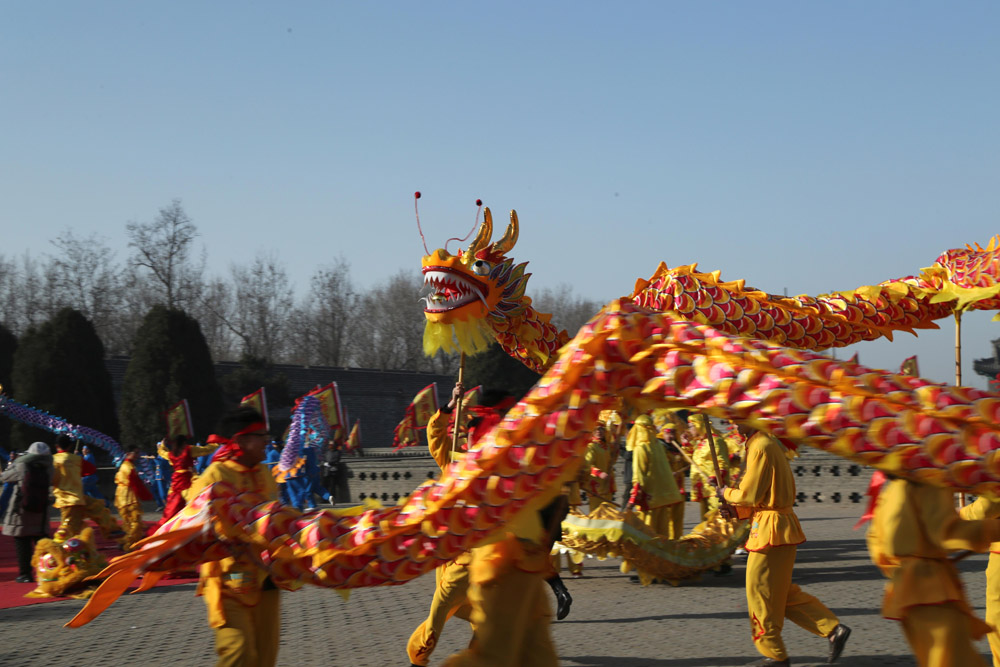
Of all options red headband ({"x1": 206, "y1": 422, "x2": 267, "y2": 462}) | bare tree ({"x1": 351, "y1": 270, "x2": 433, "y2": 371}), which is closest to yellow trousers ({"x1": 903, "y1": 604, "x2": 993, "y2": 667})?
red headband ({"x1": 206, "y1": 422, "x2": 267, "y2": 462})

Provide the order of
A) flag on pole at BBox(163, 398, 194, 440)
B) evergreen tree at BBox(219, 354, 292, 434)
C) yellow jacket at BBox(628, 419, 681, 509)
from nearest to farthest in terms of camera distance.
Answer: yellow jacket at BBox(628, 419, 681, 509) < flag on pole at BBox(163, 398, 194, 440) < evergreen tree at BBox(219, 354, 292, 434)

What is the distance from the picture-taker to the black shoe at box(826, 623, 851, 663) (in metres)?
6.23

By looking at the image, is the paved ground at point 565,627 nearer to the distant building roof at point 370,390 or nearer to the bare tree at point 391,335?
the distant building roof at point 370,390

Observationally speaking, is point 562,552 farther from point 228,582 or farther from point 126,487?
point 126,487

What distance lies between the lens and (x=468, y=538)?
11.7 ft

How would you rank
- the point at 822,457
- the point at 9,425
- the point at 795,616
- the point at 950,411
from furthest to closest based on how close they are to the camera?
the point at 9,425 < the point at 822,457 < the point at 795,616 < the point at 950,411

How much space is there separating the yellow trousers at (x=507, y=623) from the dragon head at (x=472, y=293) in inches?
116

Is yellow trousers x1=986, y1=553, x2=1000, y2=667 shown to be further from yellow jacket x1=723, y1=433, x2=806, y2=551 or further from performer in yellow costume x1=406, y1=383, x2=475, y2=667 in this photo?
performer in yellow costume x1=406, y1=383, x2=475, y2=667

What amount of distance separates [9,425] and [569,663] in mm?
27304

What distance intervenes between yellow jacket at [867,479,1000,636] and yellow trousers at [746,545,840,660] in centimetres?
228

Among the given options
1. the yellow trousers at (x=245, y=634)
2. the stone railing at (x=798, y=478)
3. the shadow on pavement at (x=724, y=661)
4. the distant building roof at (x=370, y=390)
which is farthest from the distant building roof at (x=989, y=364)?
the yellow trousers at (x=245, y=634)

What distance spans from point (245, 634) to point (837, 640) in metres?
4.09

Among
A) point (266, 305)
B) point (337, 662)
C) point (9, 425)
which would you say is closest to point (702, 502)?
point (337, 662)

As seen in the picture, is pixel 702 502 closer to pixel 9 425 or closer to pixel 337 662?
pixel 337 662
